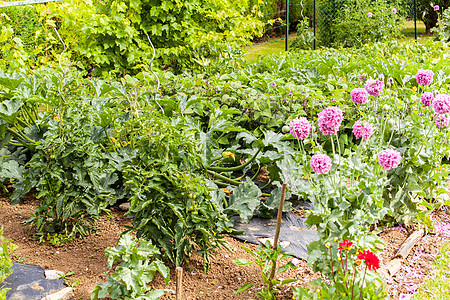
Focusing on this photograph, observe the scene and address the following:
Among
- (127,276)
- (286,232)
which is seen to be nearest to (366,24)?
(286,232)

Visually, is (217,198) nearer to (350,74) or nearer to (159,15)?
(350,74)

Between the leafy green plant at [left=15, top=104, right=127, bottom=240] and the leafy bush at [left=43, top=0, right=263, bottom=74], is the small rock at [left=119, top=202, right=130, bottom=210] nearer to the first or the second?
the leafy green plant at [left=15, top=104, right=127, bottom=240]

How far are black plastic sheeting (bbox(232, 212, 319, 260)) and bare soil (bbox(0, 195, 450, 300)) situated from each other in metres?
0.11

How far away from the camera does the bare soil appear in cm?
208

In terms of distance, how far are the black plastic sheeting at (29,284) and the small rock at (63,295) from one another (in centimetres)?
4

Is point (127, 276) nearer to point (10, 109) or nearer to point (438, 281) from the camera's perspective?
point (438, 281)

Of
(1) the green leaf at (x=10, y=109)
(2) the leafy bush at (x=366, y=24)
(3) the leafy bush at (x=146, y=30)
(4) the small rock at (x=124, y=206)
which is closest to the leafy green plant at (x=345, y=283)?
(4) the small rock at (x=124, y=206)

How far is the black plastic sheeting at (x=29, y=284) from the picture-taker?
74.5 inches

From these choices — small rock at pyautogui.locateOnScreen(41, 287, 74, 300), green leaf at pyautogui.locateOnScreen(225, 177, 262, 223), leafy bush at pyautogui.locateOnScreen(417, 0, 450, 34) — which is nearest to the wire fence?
leafy bush at pyautogui.locateOnScreen(417, 0, 450, 34)

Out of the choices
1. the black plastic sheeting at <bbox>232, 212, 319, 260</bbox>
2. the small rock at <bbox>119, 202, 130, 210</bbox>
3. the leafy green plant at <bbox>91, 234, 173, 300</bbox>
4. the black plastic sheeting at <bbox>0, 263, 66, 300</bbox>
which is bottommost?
the black plastic sheeting at <bbox>232, 212, 319, 260</bbox>

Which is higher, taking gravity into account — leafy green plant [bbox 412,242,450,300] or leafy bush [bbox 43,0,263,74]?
leafy bush [bbox 43,0,263,74]

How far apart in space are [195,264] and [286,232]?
68 cm

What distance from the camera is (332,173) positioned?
200 cm

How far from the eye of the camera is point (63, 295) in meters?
1.92
